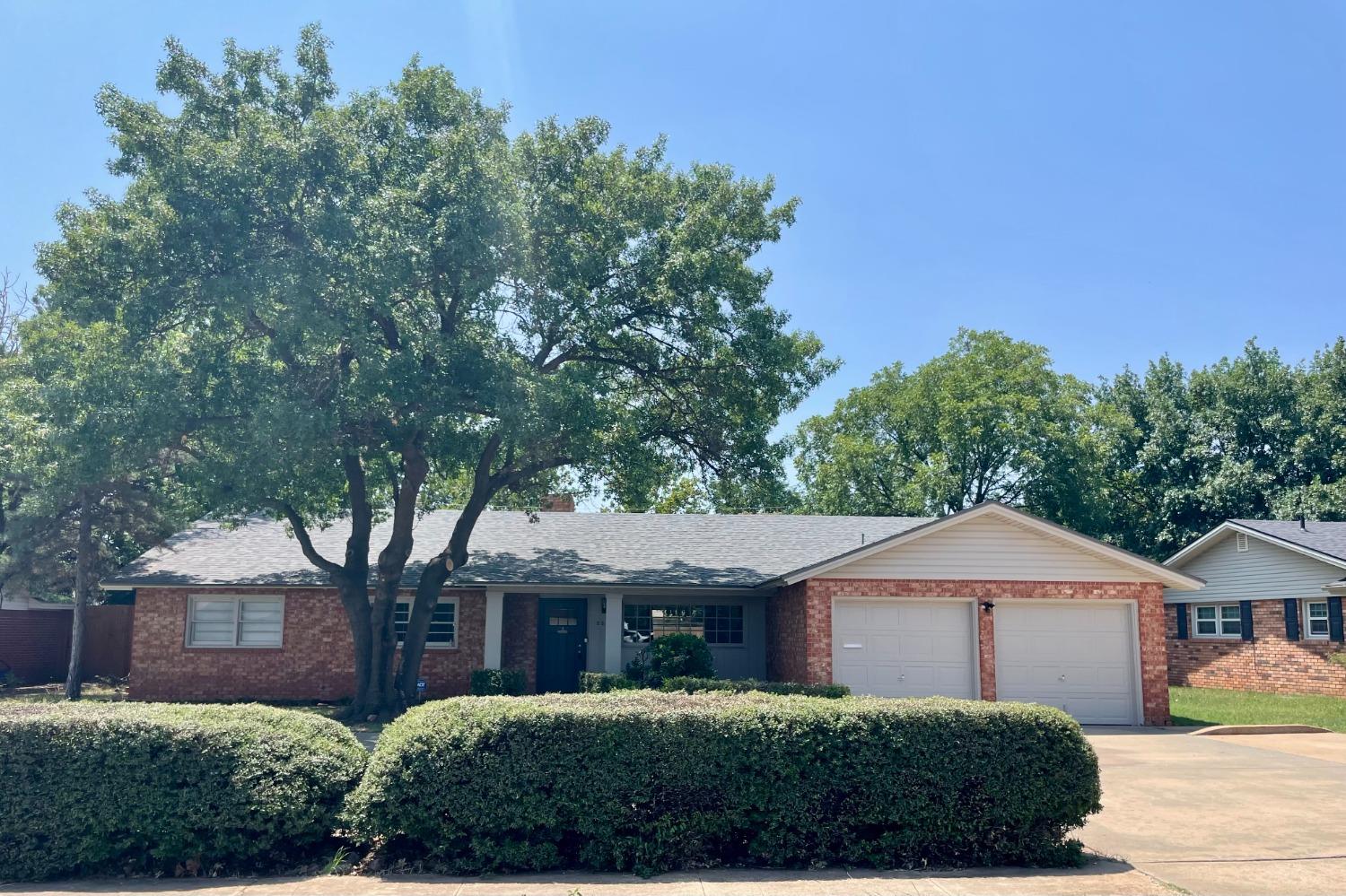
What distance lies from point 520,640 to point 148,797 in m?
13.8

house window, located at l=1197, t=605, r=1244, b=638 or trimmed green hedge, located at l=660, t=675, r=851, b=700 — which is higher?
house window, located at l=1197, t=605, r=1244, b=638

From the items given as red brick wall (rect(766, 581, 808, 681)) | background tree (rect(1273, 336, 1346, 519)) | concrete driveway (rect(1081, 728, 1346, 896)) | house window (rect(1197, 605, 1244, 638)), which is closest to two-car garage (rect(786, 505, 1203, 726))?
red brick wall (rect(766, 581, 808, 681))

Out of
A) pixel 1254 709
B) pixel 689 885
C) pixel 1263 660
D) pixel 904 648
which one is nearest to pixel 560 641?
pixel 904 648

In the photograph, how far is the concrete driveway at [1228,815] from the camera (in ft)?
25.6

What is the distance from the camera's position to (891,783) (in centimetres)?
787

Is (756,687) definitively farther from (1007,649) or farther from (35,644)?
(35,644)

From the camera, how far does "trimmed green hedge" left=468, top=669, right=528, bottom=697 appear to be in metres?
18.5

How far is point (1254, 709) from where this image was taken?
2078 centimetres

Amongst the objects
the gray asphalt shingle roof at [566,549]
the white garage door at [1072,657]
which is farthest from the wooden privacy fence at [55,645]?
the white garage door at [1072,657]

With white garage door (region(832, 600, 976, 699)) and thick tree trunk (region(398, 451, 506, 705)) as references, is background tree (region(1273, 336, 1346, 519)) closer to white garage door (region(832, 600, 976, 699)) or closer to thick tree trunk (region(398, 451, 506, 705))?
white garage door (region(832, 600, 976, 699))

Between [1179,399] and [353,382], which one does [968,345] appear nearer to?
[1179,399]

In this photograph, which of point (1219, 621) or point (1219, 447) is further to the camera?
point (1219, 447)

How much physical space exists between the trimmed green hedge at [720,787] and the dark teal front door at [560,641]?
524 inches

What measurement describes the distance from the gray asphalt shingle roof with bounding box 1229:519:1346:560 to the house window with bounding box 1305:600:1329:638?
135 cm
